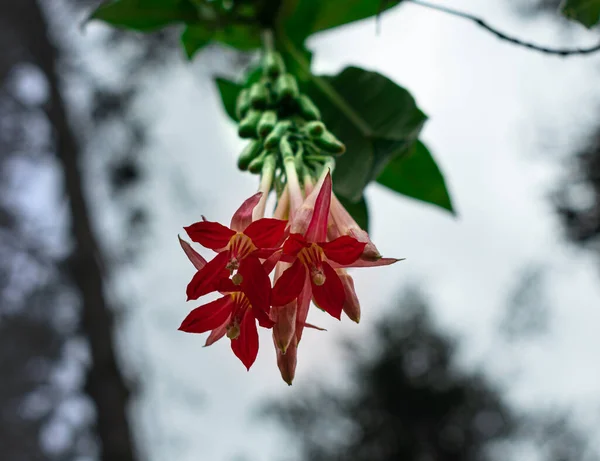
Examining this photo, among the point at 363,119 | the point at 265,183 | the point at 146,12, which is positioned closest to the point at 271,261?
the point at 265,183

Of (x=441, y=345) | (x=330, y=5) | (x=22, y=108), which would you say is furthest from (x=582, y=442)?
(x=330, y=5)

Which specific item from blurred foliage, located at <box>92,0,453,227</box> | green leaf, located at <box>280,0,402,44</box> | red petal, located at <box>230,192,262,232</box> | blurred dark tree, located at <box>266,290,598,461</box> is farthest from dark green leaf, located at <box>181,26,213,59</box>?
blurred dark tree, located at <box>266,290,598,461</box>

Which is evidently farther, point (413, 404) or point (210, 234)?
point (413, 404)

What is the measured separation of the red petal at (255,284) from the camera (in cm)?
43

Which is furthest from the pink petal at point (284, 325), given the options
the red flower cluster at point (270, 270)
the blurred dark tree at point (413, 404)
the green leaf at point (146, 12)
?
the blurred dark tree at point (413, 404)

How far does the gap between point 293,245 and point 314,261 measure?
0.07ft

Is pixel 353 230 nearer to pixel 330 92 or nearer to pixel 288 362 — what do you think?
pixel 288 362

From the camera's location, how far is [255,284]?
429 mm

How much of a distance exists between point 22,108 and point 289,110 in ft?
14.9

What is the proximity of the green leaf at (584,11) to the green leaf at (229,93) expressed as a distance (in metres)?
0.43

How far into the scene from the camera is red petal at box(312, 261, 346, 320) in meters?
0.45

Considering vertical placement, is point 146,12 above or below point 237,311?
above

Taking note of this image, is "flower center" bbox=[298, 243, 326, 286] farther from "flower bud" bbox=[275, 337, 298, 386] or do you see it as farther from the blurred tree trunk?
the blurred tree trunk

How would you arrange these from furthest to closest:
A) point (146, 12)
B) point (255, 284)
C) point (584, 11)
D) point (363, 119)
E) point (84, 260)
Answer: point (84, 260)
point (146, 12)
point (363, 119)
point (584, 11)
point (255, 284)
